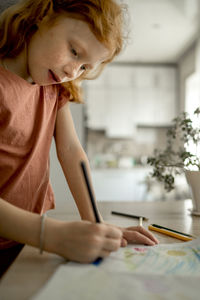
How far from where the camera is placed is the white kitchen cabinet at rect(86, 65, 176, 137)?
5043 mm

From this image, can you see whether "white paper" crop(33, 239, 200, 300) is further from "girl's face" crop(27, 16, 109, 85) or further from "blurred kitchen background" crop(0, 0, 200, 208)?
"blurred kitchen background" crop(0, 0, 200, 208)

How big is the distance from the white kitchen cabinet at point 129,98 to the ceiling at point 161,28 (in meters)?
0.25

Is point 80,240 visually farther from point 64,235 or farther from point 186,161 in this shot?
point 186,161

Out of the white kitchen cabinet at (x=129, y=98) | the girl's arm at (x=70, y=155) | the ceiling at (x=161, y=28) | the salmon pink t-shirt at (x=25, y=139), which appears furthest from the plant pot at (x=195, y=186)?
the white kitchen cabinet at (x=129, y=98)

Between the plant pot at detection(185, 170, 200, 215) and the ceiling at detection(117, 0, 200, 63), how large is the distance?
6.73 ft

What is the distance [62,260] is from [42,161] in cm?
35

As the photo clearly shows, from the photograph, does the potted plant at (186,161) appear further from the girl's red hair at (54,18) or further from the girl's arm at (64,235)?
the girl's arm at (64,235)

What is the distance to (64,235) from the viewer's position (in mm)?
461

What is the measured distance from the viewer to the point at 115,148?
17.6 feet

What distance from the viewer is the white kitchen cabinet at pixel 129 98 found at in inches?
199

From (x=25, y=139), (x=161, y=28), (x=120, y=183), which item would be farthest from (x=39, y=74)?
(x=120, y=183)

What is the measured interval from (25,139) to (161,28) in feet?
11.6

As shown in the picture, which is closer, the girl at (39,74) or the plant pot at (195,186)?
the girl at (39,74)

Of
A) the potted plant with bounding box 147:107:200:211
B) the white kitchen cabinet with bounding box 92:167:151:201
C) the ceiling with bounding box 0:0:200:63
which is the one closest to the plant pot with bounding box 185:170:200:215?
the potted plant with bounding box 147:107:200:211
